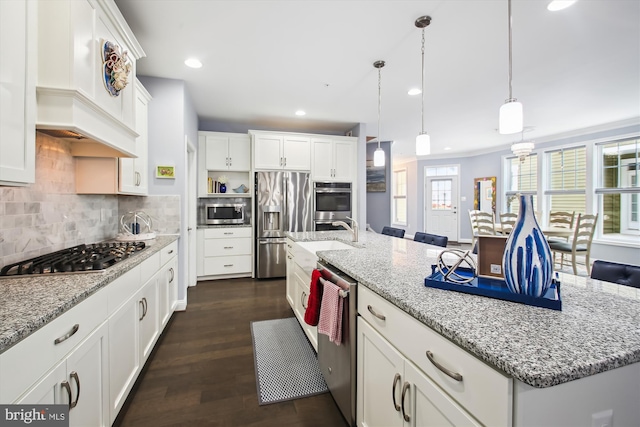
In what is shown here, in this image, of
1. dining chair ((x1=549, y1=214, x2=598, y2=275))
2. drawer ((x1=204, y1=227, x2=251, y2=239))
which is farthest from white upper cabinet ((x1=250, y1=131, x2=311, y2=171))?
dining chair ((x1=549, y1=214, x2=598, y2=275))

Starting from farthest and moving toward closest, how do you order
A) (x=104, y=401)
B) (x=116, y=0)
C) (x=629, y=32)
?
(x=629, y=32) → (x=116, y=0) → (x=104, y=401)

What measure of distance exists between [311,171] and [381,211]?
2049 millimetres

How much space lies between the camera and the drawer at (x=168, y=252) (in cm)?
234

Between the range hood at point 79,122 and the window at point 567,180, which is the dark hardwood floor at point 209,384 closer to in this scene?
the range hood at point 79,122

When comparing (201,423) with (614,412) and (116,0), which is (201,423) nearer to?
(614,412)

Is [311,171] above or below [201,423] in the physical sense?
above

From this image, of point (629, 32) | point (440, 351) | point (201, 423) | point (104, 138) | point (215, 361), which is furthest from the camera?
point (629, 32)

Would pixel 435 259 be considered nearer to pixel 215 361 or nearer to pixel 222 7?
pixel 215 361

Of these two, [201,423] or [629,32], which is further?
[629,32]

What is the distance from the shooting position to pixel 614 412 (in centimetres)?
68

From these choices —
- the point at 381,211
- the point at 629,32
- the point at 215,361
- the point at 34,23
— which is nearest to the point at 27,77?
the point at 34,23

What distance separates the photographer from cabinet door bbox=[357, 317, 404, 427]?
1024mm

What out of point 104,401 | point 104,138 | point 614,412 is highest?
point 104,138

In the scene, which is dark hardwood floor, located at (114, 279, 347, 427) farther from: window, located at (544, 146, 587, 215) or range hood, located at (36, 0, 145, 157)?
window, located at (544, 146, 587, 215)
